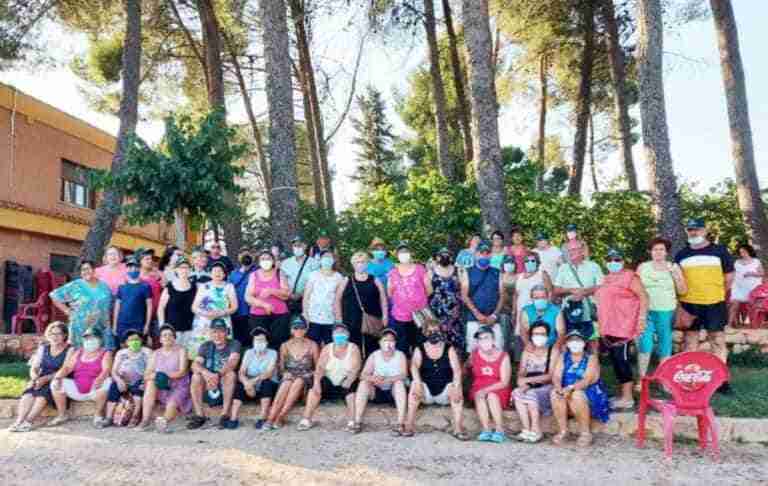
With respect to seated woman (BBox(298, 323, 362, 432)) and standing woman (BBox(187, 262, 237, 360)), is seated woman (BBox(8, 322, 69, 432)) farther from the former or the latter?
seated woman (BBox(298, 323, 362, 432))

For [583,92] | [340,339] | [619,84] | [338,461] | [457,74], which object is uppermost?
[457,74]

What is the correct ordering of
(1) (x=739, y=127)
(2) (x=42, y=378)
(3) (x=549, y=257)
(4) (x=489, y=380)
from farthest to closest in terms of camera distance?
(1) (x=739, y=127), (3) (x=549, y=257), (2) (x=42, y=378), (4) (x=489, y=380)

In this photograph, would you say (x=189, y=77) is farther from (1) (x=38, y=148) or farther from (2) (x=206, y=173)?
(2) (x=206, y=173)

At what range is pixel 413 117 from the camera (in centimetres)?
2594

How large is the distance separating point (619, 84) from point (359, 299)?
968 centimetres

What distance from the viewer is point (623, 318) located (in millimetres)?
6656

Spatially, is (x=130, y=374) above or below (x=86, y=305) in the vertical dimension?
below

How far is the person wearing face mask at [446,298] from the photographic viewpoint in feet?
24.0

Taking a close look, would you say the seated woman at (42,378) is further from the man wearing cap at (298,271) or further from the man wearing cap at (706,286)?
the man wearing cap at (706,286)

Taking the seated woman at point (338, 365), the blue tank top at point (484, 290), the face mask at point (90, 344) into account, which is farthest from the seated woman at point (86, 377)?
the blue tank top at point (484, 290)

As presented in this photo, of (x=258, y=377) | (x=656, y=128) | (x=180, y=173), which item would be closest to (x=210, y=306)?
(x=258, y=377)

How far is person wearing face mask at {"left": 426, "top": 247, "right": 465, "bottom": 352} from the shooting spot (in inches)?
288

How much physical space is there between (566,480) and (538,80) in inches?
631

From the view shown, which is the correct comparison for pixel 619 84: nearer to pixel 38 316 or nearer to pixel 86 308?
pixel 86 308
